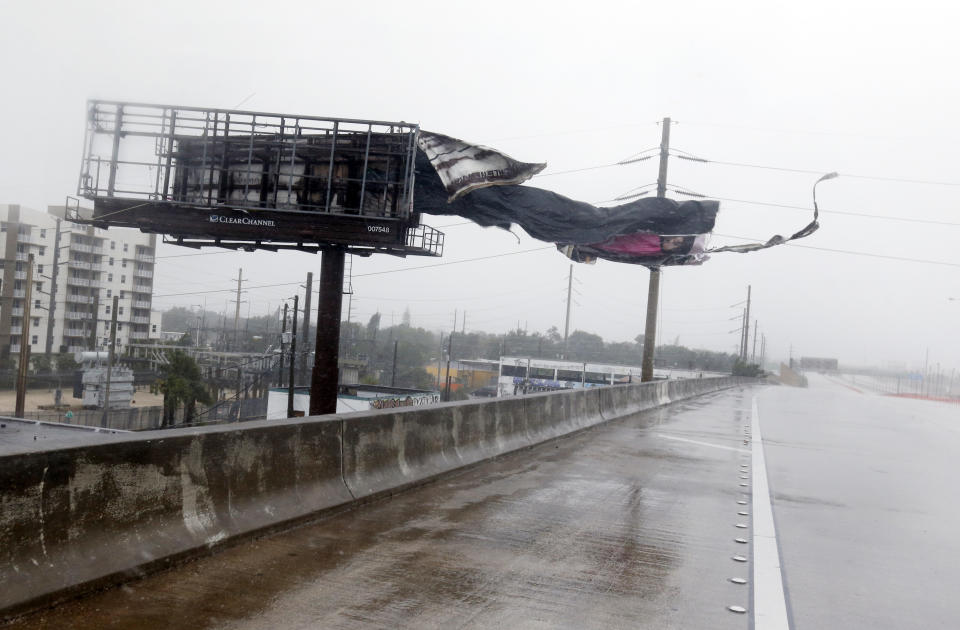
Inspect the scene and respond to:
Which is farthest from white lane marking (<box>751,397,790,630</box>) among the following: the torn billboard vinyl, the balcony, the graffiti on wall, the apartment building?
the balcony

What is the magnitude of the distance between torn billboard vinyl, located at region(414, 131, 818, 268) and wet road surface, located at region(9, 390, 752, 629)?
16.8ft

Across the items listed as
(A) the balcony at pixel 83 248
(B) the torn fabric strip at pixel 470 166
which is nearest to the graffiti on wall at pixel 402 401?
(B) the torn fabric strip at pixel 470 166

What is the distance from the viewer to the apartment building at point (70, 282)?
72938mm

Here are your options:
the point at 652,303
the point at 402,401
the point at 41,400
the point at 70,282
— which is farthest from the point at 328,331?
the point at 70,282

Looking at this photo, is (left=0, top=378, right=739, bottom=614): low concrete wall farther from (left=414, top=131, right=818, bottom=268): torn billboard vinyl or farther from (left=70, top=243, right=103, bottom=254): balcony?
(left=70, top=243, right=103, bottom=254): balcony

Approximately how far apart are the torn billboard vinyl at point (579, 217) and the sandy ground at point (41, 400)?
56970 millimetres

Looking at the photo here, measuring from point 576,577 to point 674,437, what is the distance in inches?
456

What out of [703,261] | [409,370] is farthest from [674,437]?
[409,370]

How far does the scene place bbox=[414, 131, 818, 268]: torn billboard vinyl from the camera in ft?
44.4

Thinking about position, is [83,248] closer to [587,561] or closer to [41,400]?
[41,400]

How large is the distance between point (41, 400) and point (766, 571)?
3129 inches

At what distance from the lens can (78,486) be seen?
193 inches

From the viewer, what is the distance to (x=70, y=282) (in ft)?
292

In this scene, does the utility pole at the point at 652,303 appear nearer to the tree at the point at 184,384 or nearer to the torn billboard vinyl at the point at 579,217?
the torn billboard vinyl at the point at 579,217
